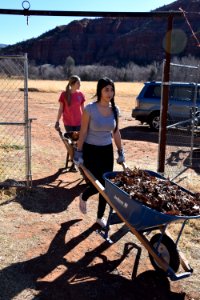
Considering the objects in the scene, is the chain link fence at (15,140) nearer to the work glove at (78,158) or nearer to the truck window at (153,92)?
the work glove at (78,158)

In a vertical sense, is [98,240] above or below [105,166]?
below

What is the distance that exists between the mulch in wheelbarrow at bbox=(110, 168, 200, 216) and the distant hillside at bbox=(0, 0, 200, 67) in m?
100

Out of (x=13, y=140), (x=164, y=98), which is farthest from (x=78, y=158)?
(x=13, y=140)

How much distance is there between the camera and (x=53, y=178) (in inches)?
321

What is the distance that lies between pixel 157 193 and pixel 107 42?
466 feet

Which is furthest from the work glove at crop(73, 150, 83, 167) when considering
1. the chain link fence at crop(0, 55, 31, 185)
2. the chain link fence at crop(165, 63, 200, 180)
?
the chain link fence at crop(165, 63, 200, 180)

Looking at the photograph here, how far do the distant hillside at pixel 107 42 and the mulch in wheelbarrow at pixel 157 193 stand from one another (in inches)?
3956

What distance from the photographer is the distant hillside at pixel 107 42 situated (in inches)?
4847

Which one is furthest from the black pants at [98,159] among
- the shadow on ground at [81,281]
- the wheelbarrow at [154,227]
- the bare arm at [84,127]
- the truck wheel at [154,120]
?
the truck wheel at [154,120]

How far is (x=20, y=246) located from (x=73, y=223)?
1027 millimetres

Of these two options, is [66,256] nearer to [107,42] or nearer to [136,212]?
[136,212]

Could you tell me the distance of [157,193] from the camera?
4.38 metres

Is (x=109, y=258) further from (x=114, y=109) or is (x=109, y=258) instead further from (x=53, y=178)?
(x=53, y=178)

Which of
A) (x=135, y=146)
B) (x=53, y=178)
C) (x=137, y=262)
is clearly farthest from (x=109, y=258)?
(x=135, y=146)
